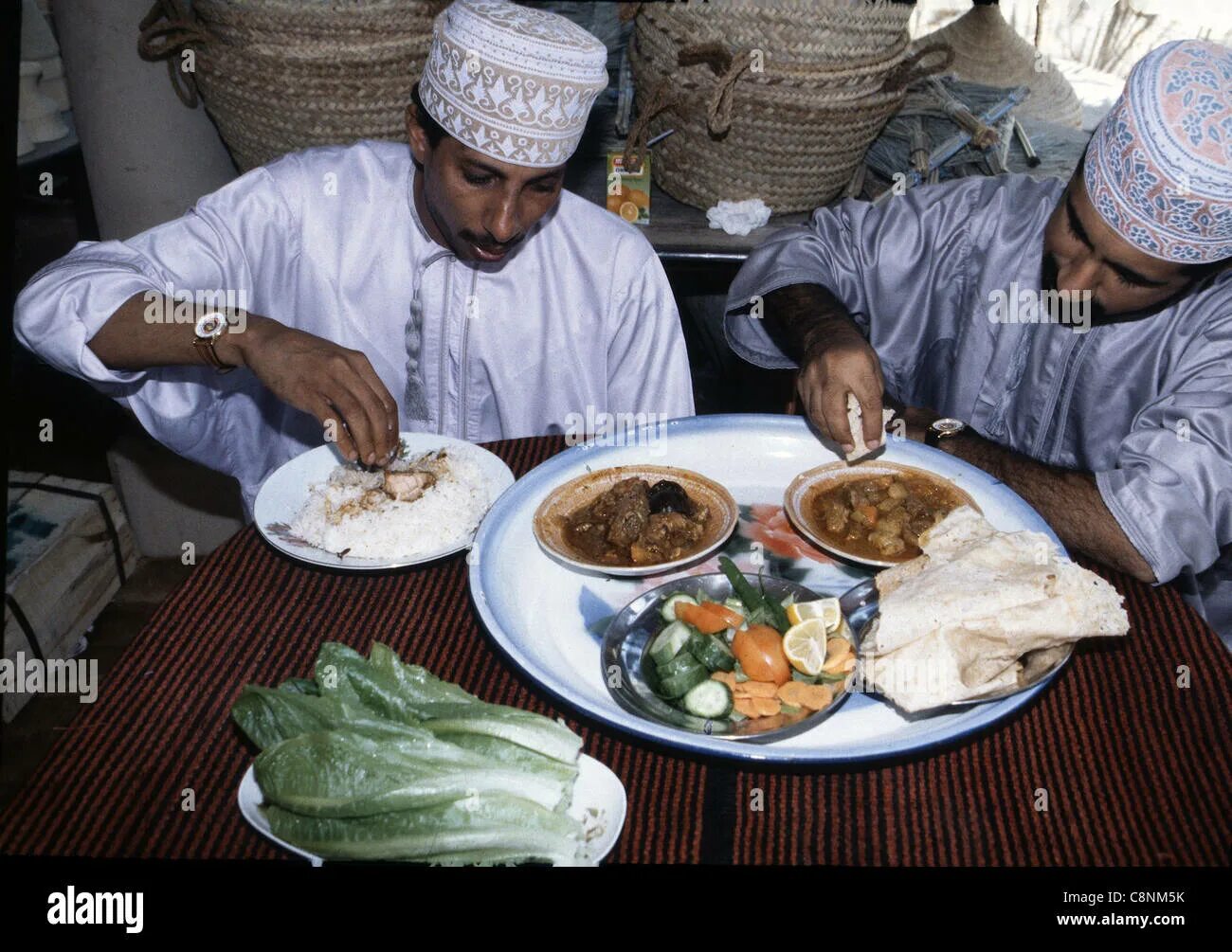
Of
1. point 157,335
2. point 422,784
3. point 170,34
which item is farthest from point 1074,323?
point 170,34

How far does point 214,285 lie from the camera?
10.0 ft

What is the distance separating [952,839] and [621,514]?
102 cm

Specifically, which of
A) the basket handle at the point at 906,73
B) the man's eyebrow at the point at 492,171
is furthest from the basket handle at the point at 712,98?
the man's eyebrow at the point at 492,171

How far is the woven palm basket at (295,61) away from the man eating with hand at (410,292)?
2.97 feet

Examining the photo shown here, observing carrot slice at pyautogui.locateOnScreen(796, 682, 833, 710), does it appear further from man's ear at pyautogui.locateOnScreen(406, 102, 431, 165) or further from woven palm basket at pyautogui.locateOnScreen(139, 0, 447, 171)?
woven palm basket at pyautogui.locateOnScreen(139, 0, 447, 171)

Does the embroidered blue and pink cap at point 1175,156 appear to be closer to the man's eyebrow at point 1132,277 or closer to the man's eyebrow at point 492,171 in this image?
the man's eyebrow at point 1132,277

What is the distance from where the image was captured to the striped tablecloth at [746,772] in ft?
5.37

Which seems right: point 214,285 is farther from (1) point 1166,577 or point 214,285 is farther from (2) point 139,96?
(1) point 1166,577

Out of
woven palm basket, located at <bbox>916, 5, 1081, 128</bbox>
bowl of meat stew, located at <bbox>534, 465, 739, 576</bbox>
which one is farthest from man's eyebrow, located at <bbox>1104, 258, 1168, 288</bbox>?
woven palm basket, located at <bbox>916, 5, 1081, 128</bbox>

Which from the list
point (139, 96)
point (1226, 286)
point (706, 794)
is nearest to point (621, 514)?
point (706, 794)

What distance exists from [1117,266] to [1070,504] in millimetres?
743

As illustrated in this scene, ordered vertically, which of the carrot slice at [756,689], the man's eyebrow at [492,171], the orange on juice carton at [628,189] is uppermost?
the man's eyebrow at [492,171]

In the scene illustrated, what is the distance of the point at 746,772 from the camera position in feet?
5.84

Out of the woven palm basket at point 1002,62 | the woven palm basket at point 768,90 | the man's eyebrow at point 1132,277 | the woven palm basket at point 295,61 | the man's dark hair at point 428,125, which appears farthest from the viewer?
the woven palm basket at point 1002,62
